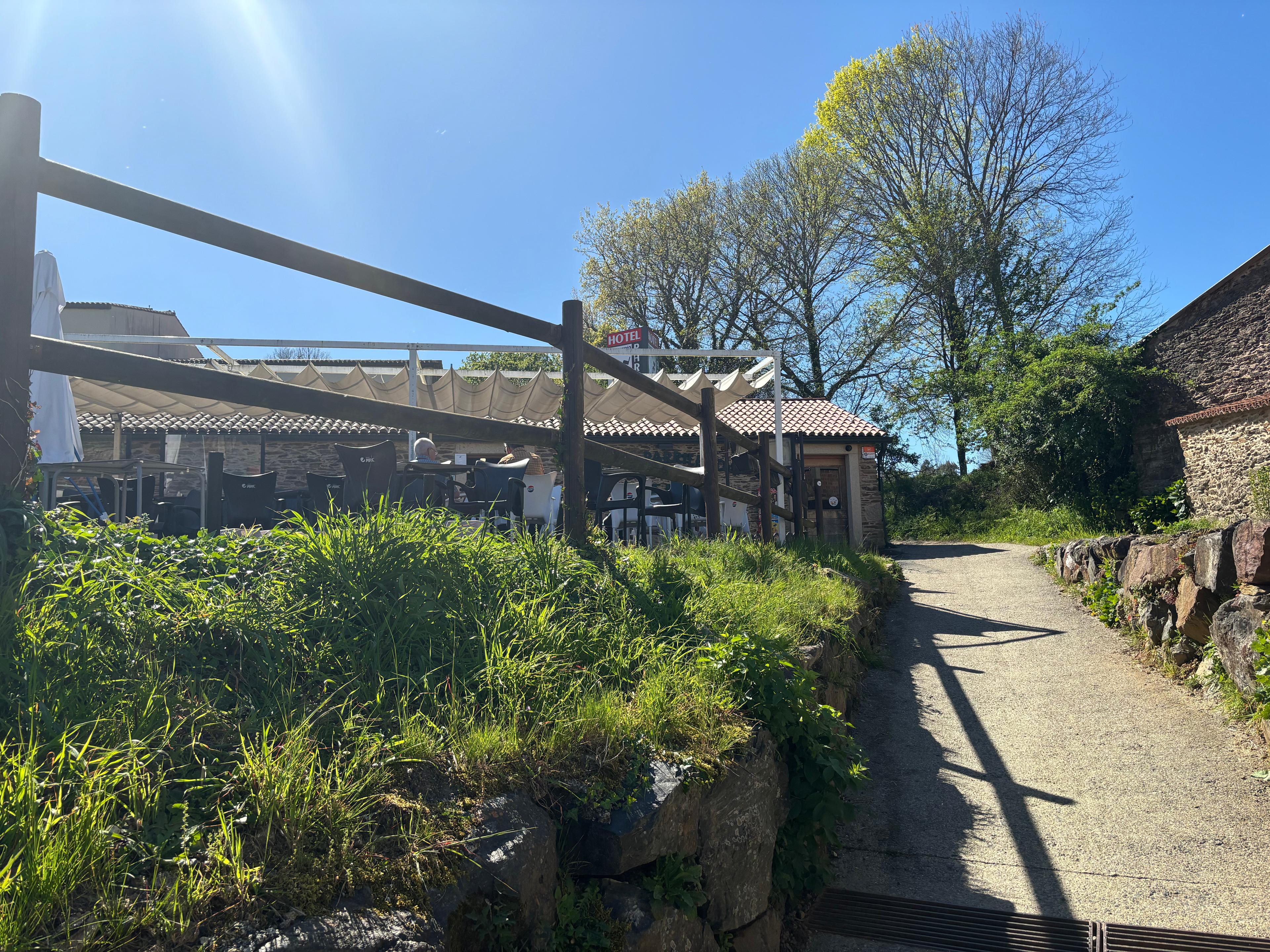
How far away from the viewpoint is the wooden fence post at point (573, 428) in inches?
134

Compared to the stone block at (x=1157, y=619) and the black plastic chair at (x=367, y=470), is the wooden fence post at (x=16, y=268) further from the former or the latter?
the stone block at (x=1157, y=619)

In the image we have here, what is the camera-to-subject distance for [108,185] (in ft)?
7.00

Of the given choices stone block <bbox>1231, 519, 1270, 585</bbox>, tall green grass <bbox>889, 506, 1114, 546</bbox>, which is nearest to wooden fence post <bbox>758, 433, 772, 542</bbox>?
stone block <bbox>1231, 519, 1270, 585</bbox>

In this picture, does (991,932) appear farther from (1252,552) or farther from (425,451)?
(425,451)

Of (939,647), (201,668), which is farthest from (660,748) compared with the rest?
(939,647)

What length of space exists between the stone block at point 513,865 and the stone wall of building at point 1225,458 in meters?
14.3

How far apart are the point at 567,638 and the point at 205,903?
137 cm

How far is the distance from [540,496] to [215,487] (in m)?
2.02

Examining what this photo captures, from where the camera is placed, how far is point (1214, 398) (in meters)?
15.6

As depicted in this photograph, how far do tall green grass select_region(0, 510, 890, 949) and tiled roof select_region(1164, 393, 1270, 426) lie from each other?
13.1 m

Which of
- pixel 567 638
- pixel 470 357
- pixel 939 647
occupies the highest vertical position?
pixel 470 357

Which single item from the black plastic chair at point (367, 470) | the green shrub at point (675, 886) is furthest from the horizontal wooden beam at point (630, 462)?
the green shrub at point (675, 886)

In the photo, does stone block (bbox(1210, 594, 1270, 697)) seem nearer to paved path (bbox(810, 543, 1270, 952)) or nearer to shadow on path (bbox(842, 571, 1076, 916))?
paved path (bbox(810, 543, 1270, 952))

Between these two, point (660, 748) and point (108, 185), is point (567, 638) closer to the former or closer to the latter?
point (660, 748)
